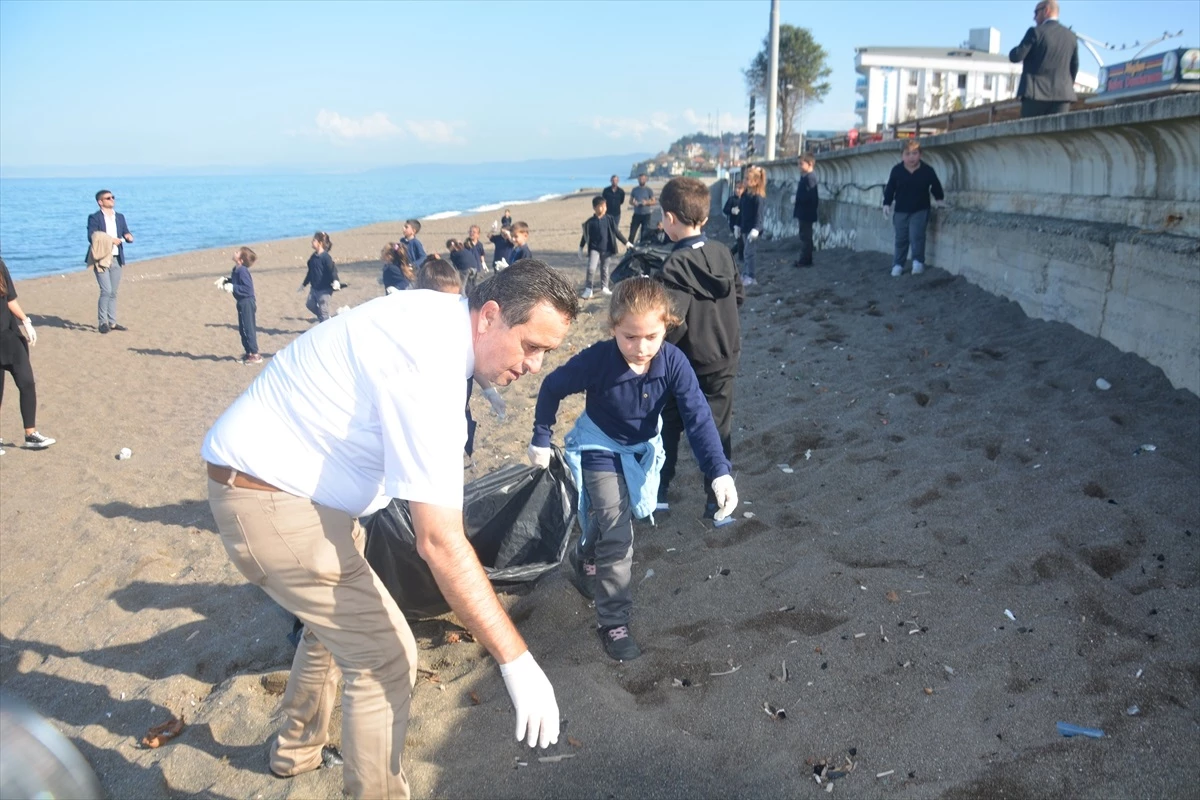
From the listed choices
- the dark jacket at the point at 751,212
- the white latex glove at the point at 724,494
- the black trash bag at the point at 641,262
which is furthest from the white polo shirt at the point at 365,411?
the dark jacket at the point at 751,212

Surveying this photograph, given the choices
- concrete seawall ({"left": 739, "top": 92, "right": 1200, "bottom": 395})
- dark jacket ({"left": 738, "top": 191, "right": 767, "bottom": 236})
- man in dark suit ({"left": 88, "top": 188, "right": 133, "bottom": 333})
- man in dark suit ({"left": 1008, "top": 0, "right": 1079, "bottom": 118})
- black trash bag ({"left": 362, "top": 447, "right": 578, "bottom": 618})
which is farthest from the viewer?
man in dark suit ({"left": 88, "top": 188, "right": 133, "bottom": 333})

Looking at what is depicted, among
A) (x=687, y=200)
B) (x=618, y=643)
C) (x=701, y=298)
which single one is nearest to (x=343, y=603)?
(x=618, y=643)

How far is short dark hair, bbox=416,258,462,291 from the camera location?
16.9 ft

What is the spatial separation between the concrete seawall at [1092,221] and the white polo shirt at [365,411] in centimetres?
471

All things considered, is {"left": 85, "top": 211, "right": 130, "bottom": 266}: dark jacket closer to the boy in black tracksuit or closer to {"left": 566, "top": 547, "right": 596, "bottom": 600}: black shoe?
the boy in black tracksuit

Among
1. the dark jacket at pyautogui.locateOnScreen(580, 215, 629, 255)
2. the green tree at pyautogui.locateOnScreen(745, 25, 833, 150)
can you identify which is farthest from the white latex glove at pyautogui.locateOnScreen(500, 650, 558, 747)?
the green tree at pyautogui.locateOnScreen(745, 25, 833, 150)

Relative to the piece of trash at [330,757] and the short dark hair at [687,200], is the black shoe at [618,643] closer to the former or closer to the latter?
the piece of trash at [330,757]

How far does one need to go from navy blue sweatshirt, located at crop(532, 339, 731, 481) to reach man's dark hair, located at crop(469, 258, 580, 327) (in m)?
1.28

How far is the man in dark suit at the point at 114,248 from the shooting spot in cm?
1180

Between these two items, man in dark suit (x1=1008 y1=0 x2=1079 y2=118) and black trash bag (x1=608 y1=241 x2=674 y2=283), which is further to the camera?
man in dark suit (x1=1008 y1=0 x2=1079 y2=118)

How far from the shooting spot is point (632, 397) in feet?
11.8

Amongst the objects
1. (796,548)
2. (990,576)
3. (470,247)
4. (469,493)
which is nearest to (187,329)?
(470,247)

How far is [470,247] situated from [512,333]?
30.8ft

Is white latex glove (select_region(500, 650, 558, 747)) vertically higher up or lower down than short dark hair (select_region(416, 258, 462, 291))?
lower down
